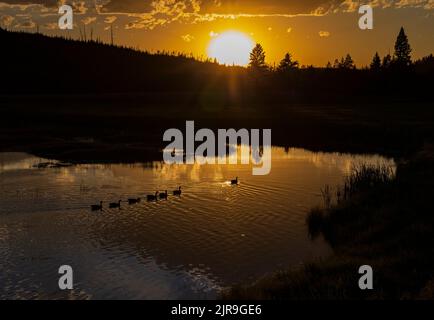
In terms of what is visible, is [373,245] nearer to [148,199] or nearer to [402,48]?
[148,199]

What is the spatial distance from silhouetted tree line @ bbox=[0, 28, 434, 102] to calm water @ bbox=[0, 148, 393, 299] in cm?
8951

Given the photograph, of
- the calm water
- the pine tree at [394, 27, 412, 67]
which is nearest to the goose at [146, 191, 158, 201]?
the calm water

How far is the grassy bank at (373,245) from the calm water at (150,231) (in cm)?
154

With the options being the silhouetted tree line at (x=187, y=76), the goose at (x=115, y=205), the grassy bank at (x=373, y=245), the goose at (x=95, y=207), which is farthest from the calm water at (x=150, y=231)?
the silhouetted tree line at (x=187, y=76)

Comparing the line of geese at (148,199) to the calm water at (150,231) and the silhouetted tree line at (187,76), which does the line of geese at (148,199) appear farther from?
the silhouetted tree line at (187,76)

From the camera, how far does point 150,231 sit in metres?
27.1

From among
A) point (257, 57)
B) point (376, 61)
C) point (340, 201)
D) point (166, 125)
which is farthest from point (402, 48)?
point (340, 201)

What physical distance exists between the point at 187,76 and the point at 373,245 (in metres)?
163

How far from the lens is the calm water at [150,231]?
2081 cm

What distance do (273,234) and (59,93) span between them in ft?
433

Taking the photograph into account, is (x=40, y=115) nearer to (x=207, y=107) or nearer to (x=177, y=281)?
(x=207, y=107)

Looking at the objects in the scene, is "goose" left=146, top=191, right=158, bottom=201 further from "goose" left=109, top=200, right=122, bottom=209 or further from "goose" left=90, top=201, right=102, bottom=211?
"goose" left=90, top=201, right=102, bottom=211

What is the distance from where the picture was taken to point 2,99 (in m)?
124
